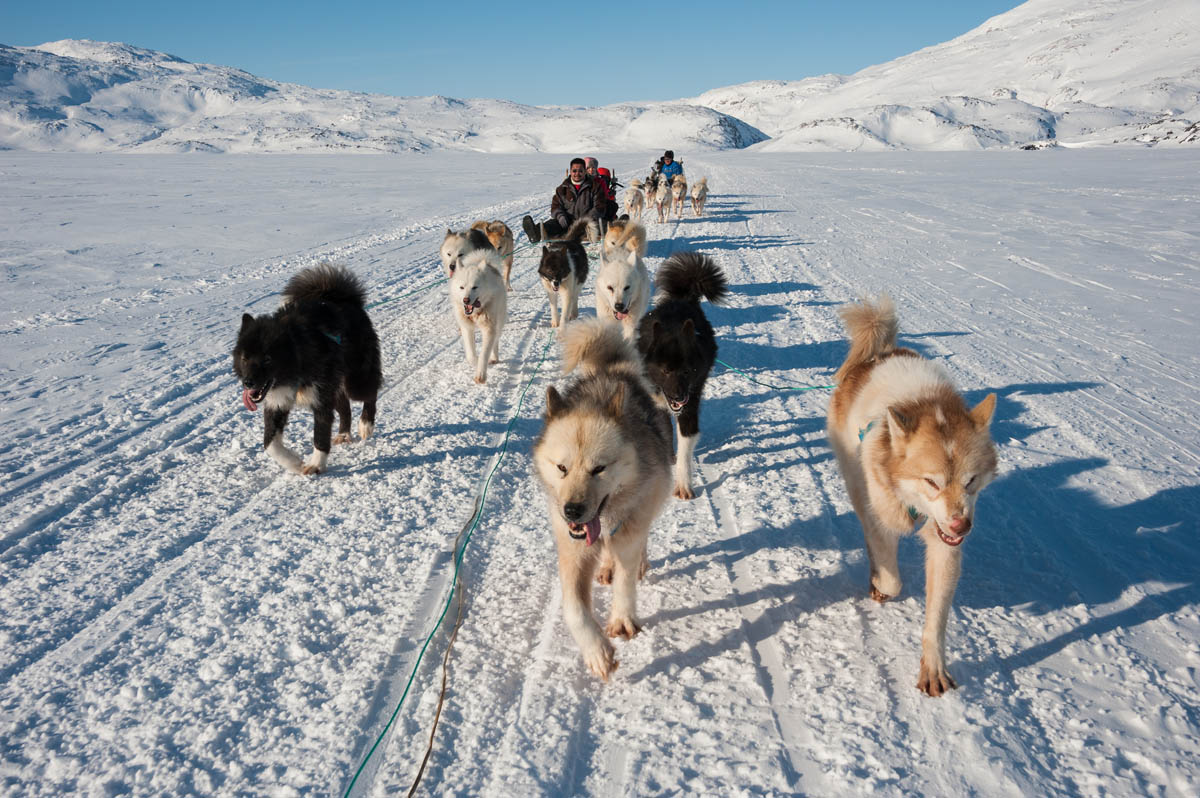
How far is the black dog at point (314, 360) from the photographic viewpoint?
335 centimetres

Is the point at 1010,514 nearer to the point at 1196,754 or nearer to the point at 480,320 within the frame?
the point at 1196,754

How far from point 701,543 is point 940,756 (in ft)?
4.38

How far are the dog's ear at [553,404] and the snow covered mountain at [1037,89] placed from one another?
93492 millimetres

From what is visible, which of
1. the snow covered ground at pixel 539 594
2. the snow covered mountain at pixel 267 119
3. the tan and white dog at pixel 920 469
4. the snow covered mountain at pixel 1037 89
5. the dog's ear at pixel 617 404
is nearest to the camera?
the snow covered ground at pixel 539 594

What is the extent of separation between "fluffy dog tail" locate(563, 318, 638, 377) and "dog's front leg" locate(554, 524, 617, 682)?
3.12ft

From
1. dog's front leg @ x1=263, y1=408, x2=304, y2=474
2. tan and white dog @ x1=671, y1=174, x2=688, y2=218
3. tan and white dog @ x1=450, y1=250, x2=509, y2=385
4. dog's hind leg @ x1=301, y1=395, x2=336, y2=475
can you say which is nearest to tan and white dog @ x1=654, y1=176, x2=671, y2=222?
tan and white dog @ x1=671, y1=174, x2=688, y2=218

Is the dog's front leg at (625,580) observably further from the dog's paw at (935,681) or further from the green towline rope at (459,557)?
the dog's paw at (935,681)

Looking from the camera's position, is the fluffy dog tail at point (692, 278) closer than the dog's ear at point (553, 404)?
No

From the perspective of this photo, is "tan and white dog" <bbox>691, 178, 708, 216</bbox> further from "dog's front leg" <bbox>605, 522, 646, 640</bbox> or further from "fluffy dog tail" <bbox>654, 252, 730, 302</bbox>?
"dog's front leg" <bbox>605, 522, 646, 640</bbox>

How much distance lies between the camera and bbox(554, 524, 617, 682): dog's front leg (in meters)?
2.19

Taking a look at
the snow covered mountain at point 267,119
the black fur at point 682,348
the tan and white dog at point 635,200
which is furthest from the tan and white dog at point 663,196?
the snow covered mountain at point 267,119

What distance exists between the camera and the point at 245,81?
194 m

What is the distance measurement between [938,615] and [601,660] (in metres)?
1.15

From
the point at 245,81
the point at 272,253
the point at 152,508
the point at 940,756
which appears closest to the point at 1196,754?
the point at 940,756
